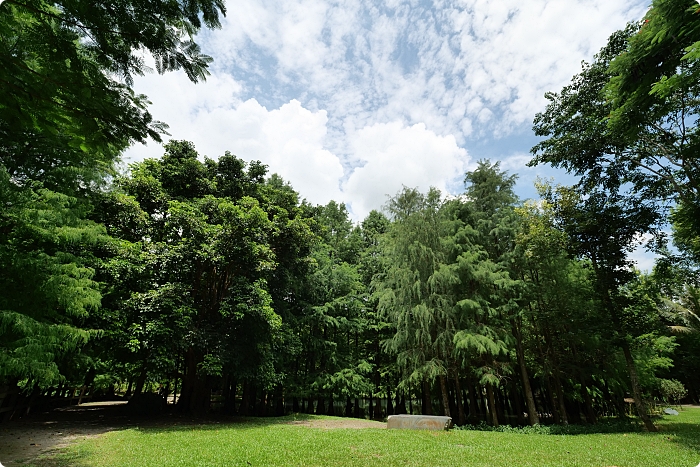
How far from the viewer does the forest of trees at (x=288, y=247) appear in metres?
3.38

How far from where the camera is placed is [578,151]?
12.2m

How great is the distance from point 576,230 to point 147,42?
15.3m

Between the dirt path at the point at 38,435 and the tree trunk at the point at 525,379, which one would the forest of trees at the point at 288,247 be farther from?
the dirt path at the point at 38,435

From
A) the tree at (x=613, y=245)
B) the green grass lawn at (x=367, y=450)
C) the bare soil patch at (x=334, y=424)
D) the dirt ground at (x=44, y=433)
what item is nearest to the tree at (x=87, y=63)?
the green grass lawn at (x=367, y=450)

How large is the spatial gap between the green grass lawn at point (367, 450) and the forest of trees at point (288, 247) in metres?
2.44

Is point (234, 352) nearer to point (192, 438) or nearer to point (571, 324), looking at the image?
point (192, 438)

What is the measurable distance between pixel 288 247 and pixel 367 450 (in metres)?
11.5

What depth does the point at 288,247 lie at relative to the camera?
17.5m

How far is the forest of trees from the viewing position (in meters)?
3.38

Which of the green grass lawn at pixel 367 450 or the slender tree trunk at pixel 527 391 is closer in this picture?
the green grass lawn at pixel 367 450

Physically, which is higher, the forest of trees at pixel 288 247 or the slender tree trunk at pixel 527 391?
the forest of trees at pixel 288 247

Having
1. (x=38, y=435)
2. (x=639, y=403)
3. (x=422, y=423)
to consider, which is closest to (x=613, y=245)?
(x=639, y=403)

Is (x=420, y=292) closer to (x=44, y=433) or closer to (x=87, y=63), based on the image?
Answer: (x=87, y=63)

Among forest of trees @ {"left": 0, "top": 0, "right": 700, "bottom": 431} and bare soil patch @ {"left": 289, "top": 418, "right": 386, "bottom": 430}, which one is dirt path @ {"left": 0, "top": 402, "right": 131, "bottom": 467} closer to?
forest of trees @ {"left": 0, "top": 0, "right": 700, "bottom": 431}
